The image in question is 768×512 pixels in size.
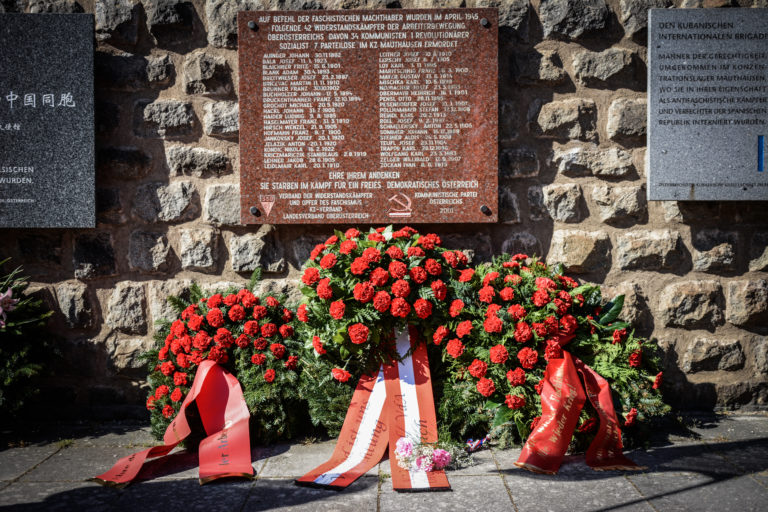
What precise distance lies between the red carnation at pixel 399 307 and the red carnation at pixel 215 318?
98 cm

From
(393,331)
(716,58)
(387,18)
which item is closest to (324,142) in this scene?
(387,18)

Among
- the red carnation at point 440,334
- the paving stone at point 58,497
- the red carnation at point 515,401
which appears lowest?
the paving stone at point 58,497

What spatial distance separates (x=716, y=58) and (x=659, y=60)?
334mm

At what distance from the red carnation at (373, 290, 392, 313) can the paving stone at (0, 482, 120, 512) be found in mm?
1445

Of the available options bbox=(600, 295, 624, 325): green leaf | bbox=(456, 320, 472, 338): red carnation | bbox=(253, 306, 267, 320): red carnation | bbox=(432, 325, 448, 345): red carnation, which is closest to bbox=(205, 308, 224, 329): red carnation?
bbox=(253, 306, 267, 320): red carnation

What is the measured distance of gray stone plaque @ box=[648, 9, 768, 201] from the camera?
3.26 meters

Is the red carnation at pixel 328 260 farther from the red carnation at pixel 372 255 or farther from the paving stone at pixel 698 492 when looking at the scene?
the paving stone at pixel 698 492

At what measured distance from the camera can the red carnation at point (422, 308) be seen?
2.80m

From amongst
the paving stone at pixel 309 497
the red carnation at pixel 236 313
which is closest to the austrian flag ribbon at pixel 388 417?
the paving stone at pixel 309 497

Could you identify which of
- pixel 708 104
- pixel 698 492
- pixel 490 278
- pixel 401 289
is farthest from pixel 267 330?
pixel 708 104

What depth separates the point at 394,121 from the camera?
3332 millimetres

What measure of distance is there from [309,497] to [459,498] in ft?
2.11

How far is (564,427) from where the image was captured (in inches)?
102

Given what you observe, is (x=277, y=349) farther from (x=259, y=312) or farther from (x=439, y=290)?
(x=439, y=290)
